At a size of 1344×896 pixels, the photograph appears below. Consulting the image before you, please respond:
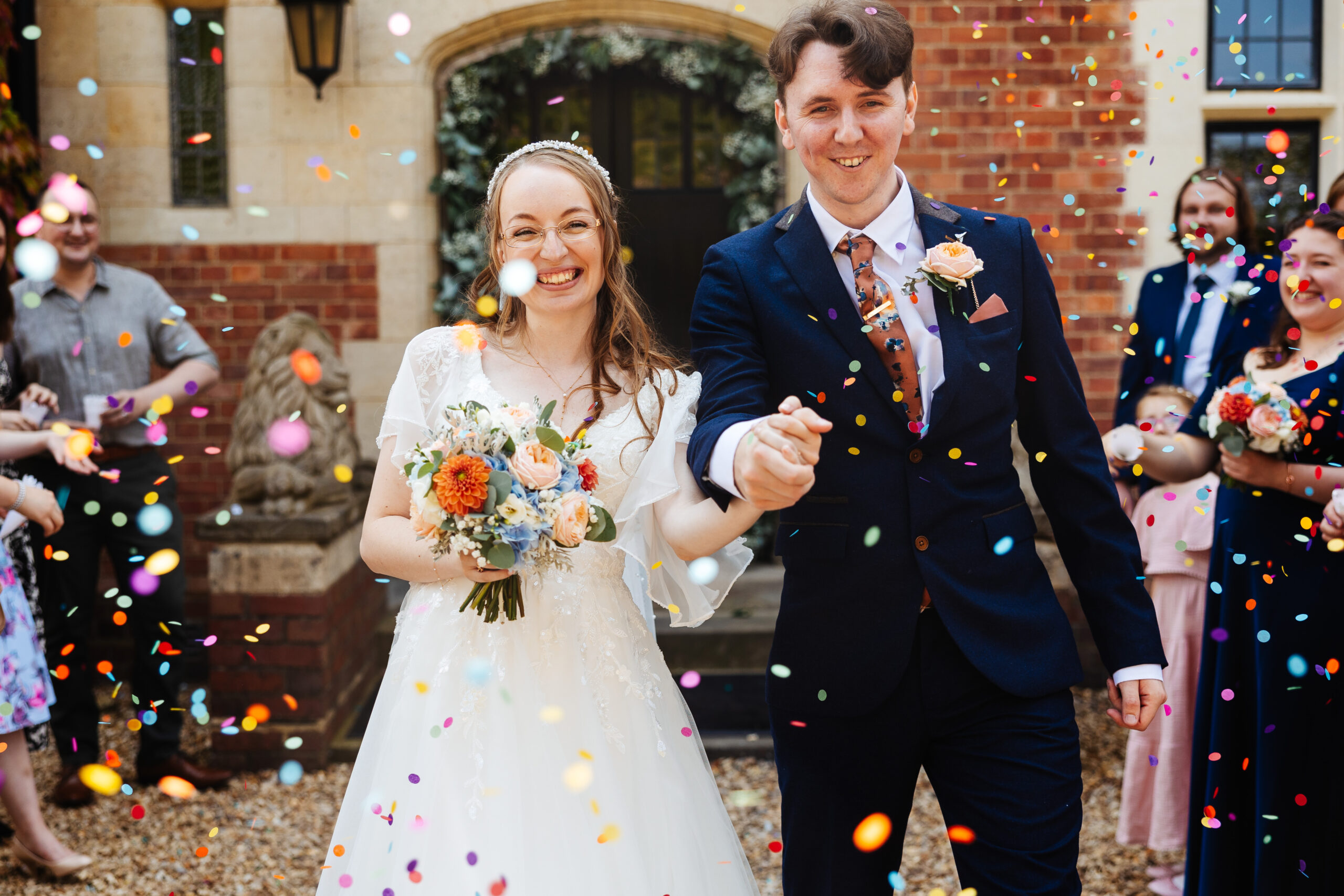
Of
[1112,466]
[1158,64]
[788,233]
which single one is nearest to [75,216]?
[788,233]

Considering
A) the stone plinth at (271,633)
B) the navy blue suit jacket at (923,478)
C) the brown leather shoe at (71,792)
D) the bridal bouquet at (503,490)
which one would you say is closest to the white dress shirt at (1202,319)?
the navy blue suit jacket at (923,478)

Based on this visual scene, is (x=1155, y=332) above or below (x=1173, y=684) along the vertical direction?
above

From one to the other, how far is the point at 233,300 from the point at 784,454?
436 centimetres

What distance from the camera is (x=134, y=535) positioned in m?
4.14

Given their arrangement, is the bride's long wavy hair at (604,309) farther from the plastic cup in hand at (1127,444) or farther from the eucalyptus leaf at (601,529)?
the plastic cup in hand at (1127,444)

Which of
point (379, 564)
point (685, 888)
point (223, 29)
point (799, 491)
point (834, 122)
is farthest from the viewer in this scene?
point (223, 29)

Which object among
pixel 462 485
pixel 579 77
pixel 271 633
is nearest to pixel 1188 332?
pixel 462 485

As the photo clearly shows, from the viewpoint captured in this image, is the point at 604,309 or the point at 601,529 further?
the point at 604,309

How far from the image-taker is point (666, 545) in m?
2.28

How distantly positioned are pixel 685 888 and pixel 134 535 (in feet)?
9.75

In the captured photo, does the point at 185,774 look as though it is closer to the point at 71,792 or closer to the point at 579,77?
the point at 71,792

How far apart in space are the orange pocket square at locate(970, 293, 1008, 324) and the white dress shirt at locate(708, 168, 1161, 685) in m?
0.07

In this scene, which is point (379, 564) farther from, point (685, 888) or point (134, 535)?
point (134, 535)

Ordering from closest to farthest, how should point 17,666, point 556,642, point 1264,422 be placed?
point 556,642
point 1264,422
point 17,666
